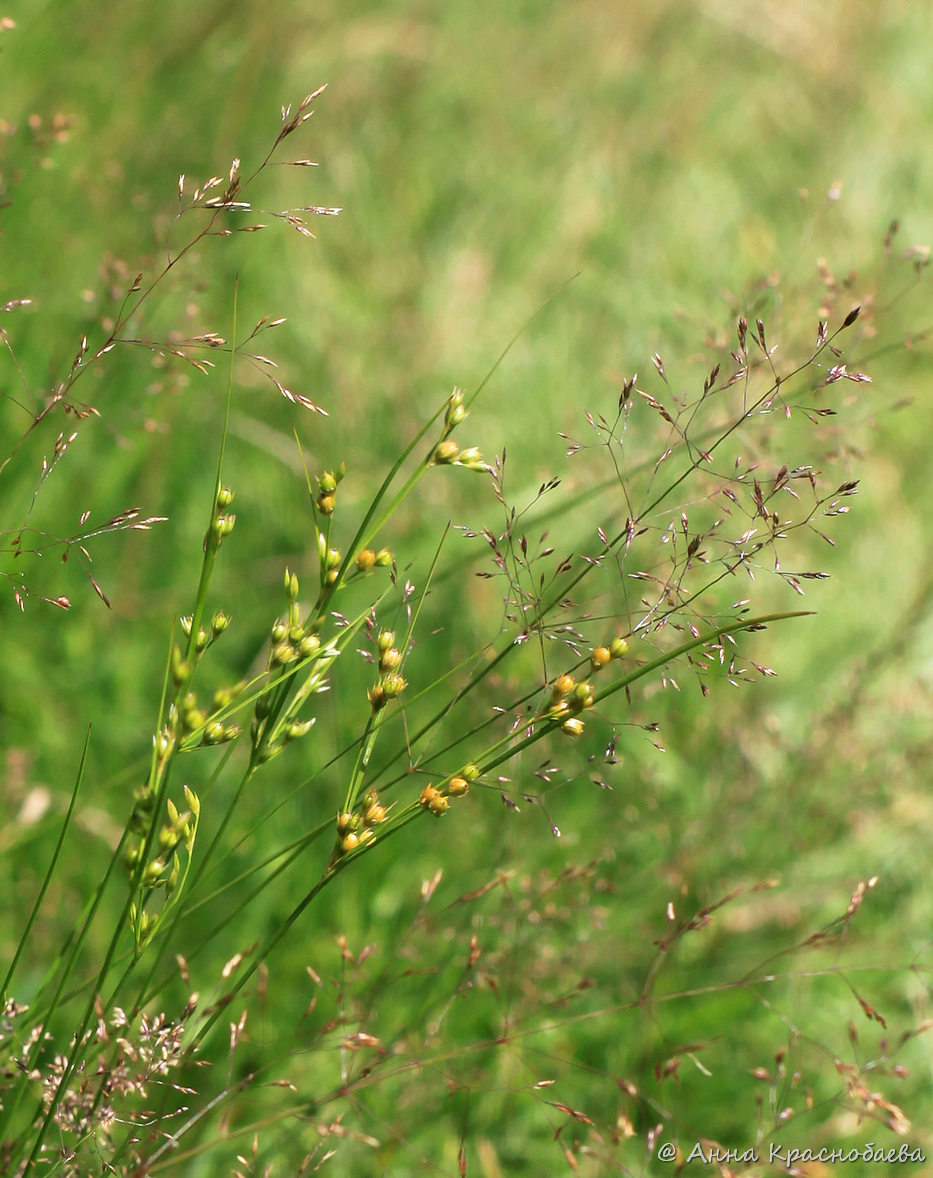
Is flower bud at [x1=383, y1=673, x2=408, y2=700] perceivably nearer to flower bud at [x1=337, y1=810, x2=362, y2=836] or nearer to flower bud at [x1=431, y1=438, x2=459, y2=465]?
flower bud at [x1=337, y1=810, x2=362, y2=836]

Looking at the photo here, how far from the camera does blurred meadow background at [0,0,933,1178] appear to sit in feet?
5.95

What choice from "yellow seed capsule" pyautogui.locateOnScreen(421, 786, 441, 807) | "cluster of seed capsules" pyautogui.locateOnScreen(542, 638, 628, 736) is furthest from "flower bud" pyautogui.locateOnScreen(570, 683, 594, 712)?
"yellow seed capsule" pyautogui.locateOnScreen(421, 786, 441, 807)

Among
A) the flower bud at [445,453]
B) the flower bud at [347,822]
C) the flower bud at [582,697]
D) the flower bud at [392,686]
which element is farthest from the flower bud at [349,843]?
the flower bud at [445,453]

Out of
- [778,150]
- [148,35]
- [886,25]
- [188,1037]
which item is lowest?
[188,1037]

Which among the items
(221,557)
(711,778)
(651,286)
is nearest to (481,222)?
(651,286)

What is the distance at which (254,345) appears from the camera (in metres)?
2.95

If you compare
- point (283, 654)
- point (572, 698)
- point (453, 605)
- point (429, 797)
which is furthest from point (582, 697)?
point (453, 605)

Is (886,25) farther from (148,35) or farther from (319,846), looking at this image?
(319,846)

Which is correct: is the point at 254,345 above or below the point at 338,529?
above

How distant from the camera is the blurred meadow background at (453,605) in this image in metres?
1.81

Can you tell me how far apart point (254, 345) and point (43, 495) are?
2.83 feet

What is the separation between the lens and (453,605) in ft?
8.70

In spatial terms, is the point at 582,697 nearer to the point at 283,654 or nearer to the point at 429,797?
the point at 429,797

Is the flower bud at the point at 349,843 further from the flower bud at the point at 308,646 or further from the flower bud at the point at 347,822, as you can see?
the flower bud at the point at 308,646
